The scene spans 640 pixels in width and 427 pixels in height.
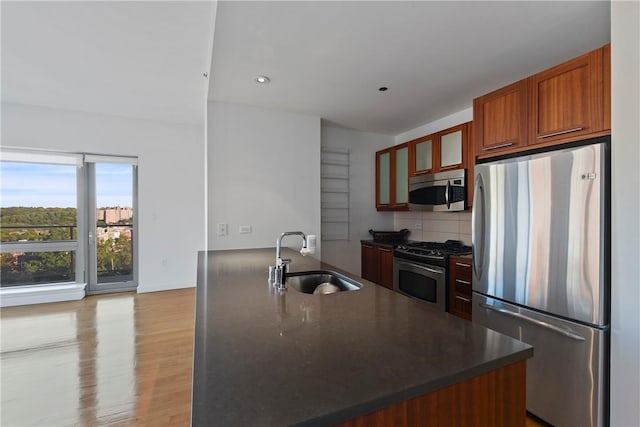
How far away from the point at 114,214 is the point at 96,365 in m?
2.71

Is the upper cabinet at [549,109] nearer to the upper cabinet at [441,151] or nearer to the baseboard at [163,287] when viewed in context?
the upper cabinet at [441,151]

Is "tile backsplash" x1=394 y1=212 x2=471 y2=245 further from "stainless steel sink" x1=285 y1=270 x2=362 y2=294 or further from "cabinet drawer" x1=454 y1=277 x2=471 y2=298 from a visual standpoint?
"stainless steel sink" x1=285 y1=270 x2=362 y2=294

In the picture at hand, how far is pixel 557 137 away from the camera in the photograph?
1777 millimetres

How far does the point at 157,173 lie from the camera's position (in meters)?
4.50

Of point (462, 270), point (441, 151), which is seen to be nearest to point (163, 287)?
point (462, 270)

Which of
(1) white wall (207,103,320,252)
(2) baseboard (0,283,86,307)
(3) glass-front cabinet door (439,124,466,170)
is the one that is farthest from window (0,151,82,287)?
(3) glass-front cabinet door (439,124,466,170)

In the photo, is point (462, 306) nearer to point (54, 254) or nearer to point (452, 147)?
point (452, 147)

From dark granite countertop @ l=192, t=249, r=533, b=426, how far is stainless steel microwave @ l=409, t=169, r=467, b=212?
6.40ft

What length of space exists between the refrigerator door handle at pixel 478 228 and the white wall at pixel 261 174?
1.72 meters

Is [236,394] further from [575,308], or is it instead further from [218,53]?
[218,53]

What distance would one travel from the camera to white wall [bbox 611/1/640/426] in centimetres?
137

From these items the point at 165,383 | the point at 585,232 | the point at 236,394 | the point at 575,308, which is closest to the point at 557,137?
the point at 585,232

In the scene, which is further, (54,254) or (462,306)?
(54,254)

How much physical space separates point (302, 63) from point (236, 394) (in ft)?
7.03
